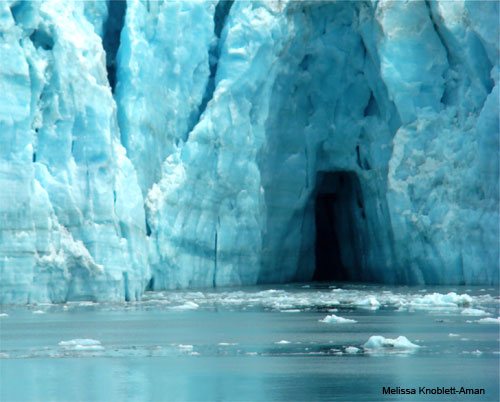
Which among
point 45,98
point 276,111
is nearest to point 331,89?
point 276,111

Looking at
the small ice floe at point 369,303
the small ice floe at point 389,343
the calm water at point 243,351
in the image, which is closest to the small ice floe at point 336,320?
the calm water at point 243,351

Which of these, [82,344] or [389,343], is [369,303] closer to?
[389,343]

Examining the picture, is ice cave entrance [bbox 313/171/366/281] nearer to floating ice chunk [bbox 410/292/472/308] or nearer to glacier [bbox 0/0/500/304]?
glacier [bbox 0/0/500/304]

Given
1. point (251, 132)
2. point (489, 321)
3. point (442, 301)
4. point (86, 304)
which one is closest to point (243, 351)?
point (489, 321)

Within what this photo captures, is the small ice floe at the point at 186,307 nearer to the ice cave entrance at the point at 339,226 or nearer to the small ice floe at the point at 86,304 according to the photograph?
the small ice floe at the point at 86,304

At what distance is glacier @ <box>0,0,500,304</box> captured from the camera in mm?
17672

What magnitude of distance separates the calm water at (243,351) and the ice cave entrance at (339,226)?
10.4 m

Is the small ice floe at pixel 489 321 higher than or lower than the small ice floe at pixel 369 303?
lower

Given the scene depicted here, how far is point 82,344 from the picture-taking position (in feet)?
33.4

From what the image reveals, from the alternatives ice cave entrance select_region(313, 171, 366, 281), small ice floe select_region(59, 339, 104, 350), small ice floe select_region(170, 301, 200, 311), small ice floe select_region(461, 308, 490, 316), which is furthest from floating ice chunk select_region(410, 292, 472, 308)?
ice cave entrance select_region(313, 171, 366, 281)

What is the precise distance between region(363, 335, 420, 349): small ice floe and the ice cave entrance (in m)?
16.1

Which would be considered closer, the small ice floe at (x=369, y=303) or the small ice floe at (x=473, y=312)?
the small ice floe at (x=473, y=312)

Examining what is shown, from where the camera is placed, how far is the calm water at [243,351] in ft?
24.1

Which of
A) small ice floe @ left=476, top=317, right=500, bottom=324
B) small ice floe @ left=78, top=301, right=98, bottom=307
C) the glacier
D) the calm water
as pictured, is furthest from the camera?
the glacier
